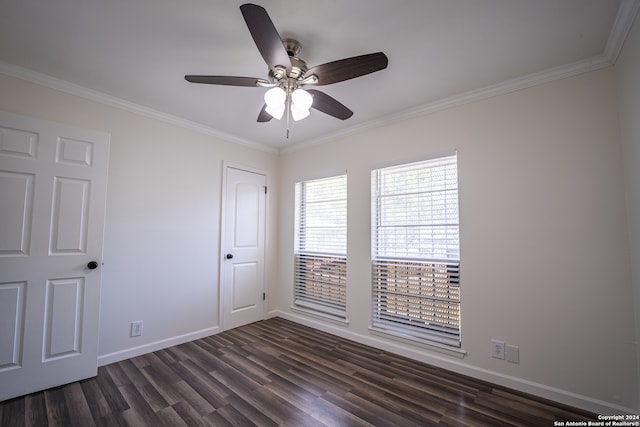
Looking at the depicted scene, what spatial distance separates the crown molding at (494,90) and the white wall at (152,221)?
6.44 ft

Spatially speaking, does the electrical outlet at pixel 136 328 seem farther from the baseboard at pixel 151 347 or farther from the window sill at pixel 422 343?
the window sill at pixel 422 343

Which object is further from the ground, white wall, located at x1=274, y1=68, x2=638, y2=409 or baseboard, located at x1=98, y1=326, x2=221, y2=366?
white wall, located at x1=274, y1=68, x2=638, y2=409

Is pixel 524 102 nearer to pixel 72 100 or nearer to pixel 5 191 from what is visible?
pixel 72 100

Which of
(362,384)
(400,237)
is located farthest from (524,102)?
(362,384)

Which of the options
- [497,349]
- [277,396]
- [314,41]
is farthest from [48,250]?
[497,349]

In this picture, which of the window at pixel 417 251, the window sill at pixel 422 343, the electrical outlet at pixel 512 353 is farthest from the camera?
the window at pixel 417 251

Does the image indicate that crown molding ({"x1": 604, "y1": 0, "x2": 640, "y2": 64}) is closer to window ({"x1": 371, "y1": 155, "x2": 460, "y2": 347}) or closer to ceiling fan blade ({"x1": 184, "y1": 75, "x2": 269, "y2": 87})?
window ({"x1": 371, "y1": 155, "x2": 460, "y2": 347})

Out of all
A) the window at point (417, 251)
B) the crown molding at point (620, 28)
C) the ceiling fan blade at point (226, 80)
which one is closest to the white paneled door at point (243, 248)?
the window at point (417, 251)

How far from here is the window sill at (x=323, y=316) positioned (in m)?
3.36

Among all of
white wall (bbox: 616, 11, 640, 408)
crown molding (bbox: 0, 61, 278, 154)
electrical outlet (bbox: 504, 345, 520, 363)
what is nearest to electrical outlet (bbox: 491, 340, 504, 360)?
electrical outlet (bbox: 504, 345, 520, 363)

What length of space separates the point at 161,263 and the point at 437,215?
2.97m

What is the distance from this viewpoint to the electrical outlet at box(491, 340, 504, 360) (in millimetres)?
2282

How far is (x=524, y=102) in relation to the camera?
2.29 m

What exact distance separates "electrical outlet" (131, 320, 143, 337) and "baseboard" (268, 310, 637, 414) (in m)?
2.07
